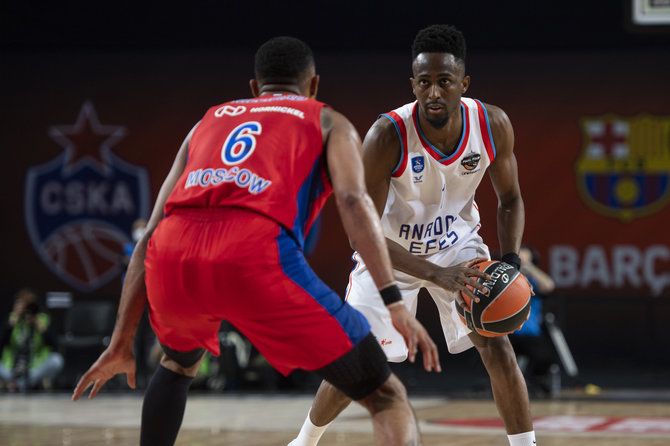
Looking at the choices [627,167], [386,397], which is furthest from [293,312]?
[627,167]

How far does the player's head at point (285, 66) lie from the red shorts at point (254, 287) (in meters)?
0.50

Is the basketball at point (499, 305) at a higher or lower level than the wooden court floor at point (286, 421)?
higher

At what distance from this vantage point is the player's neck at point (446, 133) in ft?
12.6

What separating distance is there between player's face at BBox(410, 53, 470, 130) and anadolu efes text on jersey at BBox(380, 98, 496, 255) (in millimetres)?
120

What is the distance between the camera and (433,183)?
390cm

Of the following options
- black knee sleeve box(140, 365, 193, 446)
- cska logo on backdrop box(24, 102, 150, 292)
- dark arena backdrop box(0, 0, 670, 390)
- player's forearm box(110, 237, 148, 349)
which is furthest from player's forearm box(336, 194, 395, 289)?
cska logo on backdrop box(24, 102, 150, 292)

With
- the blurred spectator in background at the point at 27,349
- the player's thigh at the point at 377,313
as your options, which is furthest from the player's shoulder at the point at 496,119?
the blurred spectator in background at the point at 27,349

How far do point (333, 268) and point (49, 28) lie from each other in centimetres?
398

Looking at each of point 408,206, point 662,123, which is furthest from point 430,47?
point 662,123

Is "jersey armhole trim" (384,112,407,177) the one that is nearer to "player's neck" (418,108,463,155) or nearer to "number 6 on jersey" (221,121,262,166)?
"player's neck" (418,108,463,155)

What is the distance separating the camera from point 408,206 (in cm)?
394

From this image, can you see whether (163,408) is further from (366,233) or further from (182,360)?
(366,233)

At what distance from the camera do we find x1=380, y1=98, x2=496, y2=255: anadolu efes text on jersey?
3.85 m

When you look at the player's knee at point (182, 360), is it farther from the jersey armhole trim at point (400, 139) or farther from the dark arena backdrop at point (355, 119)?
the dark arena backdrop at point (355, 119)
